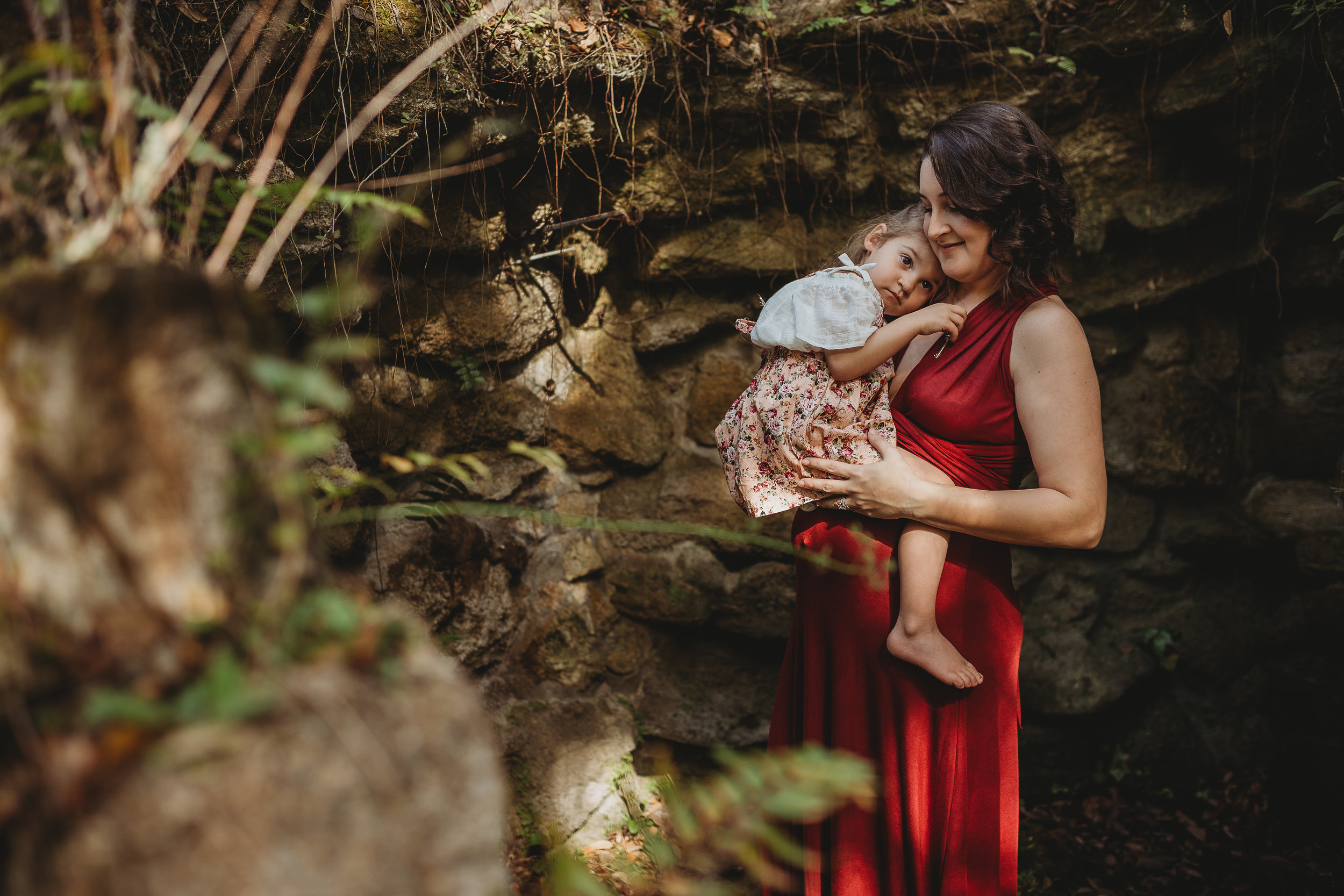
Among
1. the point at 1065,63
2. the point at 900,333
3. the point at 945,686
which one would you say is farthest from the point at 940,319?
the point at 1065,63

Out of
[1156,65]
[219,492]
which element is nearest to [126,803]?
[219,492]

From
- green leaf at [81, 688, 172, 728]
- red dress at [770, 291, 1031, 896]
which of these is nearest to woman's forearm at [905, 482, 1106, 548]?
red dress at [770, 291, 1031, 896]

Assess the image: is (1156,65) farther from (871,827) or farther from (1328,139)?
(871,827)

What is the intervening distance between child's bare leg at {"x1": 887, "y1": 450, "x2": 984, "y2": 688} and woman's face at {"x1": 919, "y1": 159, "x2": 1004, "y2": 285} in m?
0.51

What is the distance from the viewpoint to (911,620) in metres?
1.89

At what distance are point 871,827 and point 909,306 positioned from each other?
1345 mm

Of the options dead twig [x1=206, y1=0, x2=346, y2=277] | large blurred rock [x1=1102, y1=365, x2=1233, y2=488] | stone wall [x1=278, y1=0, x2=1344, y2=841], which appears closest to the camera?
dead twig [x1=206, y1=0, x2=346, y2=277]

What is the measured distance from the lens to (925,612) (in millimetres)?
1896

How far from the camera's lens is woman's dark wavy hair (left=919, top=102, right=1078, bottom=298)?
6.18 ft

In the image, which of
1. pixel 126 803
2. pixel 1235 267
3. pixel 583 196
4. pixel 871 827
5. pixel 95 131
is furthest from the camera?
pixel 1235 267

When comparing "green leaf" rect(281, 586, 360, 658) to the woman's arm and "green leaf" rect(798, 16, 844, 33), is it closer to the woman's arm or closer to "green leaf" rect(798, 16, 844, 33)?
the woman's arm

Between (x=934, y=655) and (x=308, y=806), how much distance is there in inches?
61.9

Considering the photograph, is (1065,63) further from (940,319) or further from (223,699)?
(223,699)

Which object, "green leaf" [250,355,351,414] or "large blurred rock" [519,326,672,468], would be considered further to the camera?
"large blurred rock" [519,326,672,468]
